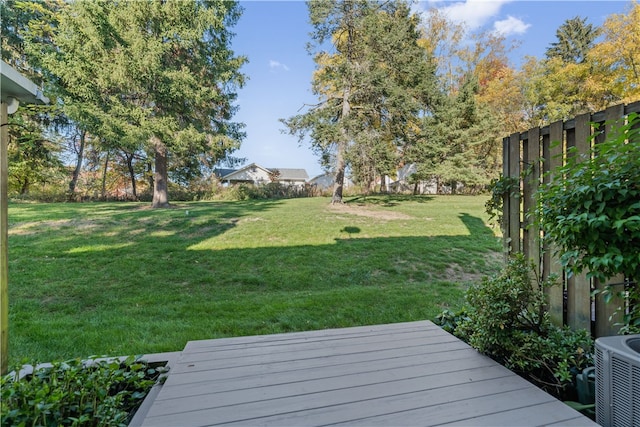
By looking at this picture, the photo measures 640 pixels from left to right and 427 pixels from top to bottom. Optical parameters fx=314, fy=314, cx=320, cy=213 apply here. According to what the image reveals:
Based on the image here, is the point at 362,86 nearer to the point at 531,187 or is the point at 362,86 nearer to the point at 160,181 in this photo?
the point at 160,181

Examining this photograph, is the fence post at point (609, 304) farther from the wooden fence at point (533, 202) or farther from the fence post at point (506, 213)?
the fence post at point (506, 213)

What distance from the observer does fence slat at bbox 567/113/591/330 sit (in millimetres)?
1862

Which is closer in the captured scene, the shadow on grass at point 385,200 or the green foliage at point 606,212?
the green foliage at point 606,212

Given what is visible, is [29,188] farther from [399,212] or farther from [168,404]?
[168,404]

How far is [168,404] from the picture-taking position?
55.8 inches

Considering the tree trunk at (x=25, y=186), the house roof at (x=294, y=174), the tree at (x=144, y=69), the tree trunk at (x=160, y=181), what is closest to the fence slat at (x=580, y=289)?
the tree at (x=144, y=69)

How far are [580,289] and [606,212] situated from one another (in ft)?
2.78

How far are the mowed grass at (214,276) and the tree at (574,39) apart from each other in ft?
53.0

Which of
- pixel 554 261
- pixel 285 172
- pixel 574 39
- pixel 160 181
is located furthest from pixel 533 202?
pixel 285 172

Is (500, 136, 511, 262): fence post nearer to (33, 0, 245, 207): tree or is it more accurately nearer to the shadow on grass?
(33, 0, 245, 207): tree

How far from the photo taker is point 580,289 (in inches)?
75.6

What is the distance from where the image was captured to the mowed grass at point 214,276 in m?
2.89

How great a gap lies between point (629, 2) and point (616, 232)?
60.1ft

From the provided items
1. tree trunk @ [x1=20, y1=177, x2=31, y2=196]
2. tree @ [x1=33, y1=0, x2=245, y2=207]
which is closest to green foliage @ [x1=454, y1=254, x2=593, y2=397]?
tree @ [x1=33, y1=0, x2=245, y2=207]
